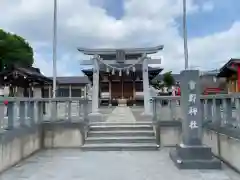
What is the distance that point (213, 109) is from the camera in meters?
8.25

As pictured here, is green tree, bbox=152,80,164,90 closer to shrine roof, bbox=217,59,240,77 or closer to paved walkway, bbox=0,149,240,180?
shrine roof, bbox=217,59,240,77

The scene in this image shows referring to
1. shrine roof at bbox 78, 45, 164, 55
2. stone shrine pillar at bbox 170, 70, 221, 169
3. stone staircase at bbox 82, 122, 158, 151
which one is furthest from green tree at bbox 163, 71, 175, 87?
stone shrine pillar at bbox 170, 70, 221, 169

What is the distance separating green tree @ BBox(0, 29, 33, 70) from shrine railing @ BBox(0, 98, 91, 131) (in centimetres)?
2630

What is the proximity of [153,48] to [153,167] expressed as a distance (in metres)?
12.8

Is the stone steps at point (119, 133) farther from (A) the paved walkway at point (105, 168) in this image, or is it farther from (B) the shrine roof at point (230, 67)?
(B) the shrine roof at point (230, 67)

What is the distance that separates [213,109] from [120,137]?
3.22 m

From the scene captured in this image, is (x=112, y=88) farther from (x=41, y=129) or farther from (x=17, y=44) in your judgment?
(x=41, y=129)

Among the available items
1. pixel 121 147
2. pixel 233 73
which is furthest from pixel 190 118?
pixel 233 73

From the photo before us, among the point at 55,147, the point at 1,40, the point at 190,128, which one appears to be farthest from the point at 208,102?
the point at 1,40

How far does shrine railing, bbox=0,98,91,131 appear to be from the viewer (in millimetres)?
7750

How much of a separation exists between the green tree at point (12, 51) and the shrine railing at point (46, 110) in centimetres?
2630

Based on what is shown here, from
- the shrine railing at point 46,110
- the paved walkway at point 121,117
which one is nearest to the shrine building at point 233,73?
the paved walkway at point 121,117

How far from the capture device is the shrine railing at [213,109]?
664 centimetres

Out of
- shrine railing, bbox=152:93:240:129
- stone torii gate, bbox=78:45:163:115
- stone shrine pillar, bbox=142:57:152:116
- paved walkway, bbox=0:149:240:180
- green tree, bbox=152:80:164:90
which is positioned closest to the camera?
paved walkway, bbox=0:149:240:180
